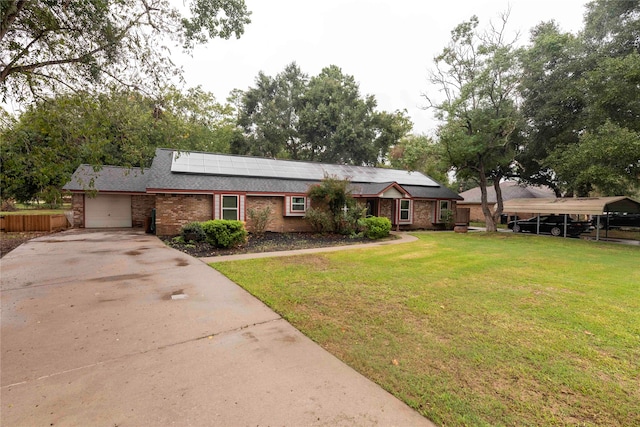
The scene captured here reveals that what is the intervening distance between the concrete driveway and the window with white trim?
15.0 m

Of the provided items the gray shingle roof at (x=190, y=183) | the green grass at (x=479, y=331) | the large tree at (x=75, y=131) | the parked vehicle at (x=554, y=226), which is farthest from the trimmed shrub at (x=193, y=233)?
the parked vehicle at (x=554, y=226)

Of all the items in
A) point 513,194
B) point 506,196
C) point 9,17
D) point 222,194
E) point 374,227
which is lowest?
point 374,227

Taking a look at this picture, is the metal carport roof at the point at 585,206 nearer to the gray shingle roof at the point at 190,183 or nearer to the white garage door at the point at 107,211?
the gray shingle roof at the point at 190,183

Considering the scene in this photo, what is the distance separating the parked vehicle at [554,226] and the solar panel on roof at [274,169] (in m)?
6.39

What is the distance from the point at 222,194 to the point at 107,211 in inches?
321

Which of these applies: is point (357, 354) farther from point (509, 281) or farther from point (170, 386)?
point (509, 281)

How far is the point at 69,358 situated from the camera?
127 inches

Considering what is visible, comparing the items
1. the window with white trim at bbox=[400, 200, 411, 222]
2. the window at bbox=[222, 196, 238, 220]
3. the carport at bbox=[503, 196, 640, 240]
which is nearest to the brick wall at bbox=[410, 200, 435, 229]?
the window with white trim at bbox=[400, 200, 411, 222]

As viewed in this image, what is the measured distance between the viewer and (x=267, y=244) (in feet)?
38.7

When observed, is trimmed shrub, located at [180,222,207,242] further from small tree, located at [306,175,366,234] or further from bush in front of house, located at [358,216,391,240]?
bush in front of house, located at [358,216,391,240]

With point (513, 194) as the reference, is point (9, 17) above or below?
above

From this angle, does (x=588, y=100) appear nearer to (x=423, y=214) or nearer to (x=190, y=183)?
(x=423, y=214)

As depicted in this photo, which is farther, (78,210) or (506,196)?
(506,196)

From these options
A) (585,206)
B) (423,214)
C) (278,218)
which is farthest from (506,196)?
(278,218)
